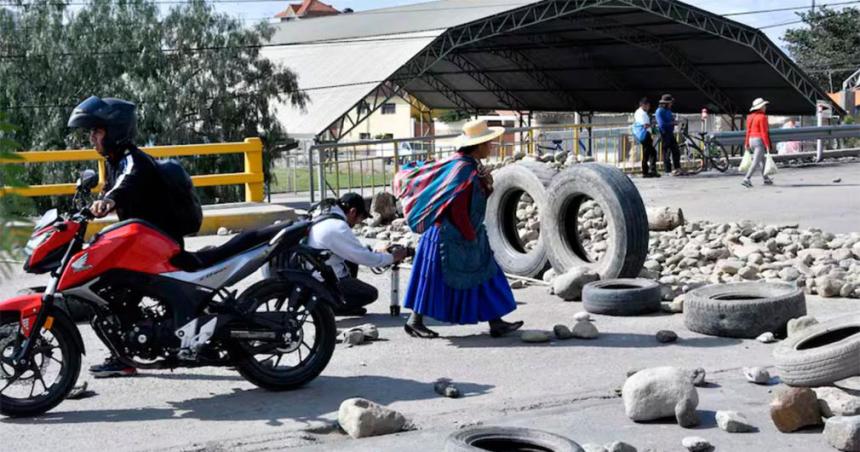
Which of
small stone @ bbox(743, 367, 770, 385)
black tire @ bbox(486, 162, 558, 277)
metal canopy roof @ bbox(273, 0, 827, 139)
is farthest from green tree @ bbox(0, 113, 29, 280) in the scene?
metal canopy roof @ bbox(273, 0, 827, 139)

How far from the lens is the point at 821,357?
582 centimetres

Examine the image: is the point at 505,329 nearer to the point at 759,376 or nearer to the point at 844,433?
the point at 759,376

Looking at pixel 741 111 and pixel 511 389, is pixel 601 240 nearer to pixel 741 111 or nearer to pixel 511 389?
pixel 511 389

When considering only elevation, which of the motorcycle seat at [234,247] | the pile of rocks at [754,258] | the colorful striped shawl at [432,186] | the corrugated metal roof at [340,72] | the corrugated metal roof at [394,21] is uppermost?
the corrugated metal roof at [394,21]

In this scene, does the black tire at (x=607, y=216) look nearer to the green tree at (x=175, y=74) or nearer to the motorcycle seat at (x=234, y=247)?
the motorcycle seat at (x=234, y=247)

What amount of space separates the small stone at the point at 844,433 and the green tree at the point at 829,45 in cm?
5939

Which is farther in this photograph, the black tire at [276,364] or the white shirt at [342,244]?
the white shirt at [342,244]

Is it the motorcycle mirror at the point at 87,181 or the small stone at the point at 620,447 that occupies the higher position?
the motorcycle mirror at the point at 87,181

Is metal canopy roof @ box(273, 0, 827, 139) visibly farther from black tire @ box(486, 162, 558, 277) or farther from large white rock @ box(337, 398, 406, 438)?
large white rock @ box(337, 398, 406, 438)

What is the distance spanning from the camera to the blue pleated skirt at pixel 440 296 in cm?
797

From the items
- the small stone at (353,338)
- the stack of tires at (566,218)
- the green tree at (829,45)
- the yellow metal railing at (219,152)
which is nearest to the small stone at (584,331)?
the small stone at (353,338)

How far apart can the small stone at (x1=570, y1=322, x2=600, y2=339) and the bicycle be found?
53.5 ft

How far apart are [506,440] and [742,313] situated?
319 cm

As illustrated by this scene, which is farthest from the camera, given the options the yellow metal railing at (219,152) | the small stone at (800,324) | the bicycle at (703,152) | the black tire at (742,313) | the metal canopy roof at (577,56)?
the metal canopy roof at (577,56)
